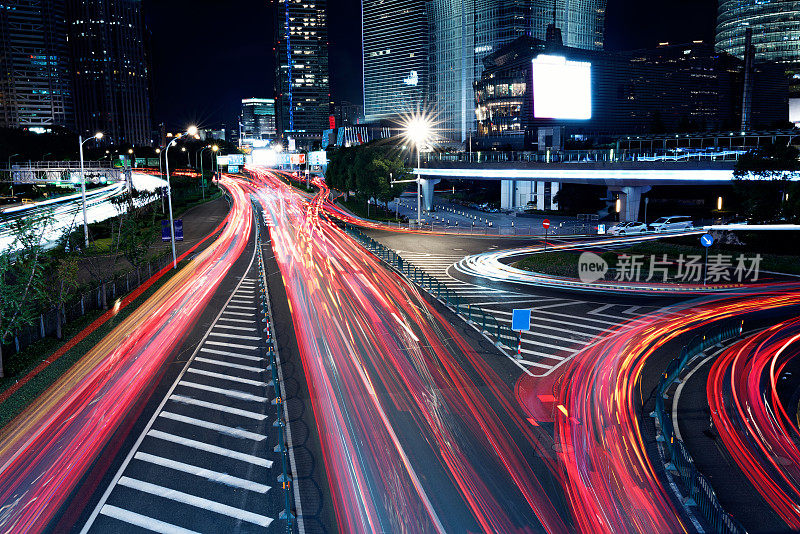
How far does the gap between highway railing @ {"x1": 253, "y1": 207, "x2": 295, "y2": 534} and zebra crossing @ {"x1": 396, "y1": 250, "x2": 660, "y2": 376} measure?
8768 mm

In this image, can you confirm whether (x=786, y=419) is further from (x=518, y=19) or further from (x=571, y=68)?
(x=518, y=19)

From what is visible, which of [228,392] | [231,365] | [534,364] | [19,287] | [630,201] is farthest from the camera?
[630,201]

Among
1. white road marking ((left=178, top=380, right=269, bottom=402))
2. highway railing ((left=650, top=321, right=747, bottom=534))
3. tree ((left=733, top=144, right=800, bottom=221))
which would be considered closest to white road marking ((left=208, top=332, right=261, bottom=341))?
white road marking ((left=178, top=380, right=269, bottom=402))

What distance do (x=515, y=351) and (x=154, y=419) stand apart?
13.2 m

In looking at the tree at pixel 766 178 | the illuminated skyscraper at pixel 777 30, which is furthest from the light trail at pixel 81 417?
the illuminated skyscraper at pixel 777 30

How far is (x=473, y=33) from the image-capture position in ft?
549

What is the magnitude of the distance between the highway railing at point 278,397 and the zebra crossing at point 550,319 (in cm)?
877

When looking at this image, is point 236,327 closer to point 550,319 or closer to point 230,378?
point 230,378

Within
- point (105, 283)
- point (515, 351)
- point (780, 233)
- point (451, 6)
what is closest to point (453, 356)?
point (515, 351)

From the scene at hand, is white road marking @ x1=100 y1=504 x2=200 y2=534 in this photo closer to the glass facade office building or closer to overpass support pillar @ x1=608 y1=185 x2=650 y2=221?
overpass support pillar @ x1=608 y1=185 x2=650 y2=221

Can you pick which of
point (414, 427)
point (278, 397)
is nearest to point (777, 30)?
point (414, 427)

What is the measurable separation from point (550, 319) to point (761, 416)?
1091 centimetres

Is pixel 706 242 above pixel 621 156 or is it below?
below

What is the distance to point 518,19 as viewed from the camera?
506ft
